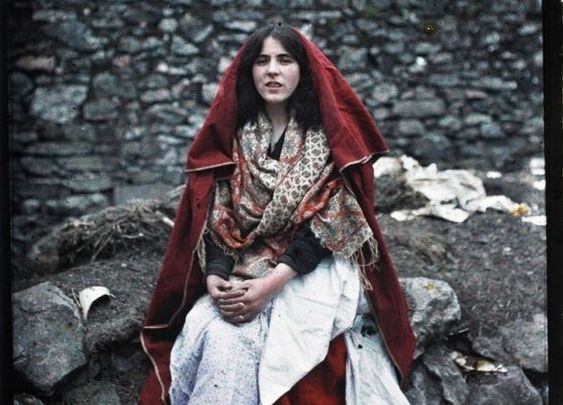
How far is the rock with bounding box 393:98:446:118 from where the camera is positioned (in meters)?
2.57

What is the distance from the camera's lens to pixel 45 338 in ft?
7.64

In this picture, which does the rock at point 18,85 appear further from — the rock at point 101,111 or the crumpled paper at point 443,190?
the crumpled paper at point 443,190

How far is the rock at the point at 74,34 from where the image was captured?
7.73 ft

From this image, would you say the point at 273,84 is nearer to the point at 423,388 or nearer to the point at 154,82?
the point at 154,82

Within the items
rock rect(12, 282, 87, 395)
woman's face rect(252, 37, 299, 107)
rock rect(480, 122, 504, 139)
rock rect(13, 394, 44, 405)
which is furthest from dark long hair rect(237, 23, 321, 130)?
rock rect(13, 394, 44, 405)

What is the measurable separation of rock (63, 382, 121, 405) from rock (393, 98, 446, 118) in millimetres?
1183

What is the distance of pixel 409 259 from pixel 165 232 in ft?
2.60

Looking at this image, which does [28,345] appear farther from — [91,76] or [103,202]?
[91,76]

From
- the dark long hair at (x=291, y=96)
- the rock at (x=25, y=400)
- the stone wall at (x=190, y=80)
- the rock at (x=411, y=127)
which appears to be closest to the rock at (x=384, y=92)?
the stone wall at (x=190, y=80)

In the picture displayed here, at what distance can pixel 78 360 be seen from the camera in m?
2.36

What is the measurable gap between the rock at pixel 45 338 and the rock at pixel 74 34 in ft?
2.28

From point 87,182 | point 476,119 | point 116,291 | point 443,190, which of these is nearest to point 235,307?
point 116,291

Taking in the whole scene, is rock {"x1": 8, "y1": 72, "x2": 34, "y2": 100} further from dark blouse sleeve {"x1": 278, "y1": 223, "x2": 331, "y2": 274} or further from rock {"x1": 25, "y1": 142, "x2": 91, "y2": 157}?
dark blouse sleeve {"x1": 278, "y1": 223, "x2": 331, "y2": 274}

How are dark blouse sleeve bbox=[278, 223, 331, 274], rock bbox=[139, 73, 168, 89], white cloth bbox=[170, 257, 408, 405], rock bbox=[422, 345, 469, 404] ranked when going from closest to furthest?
white cloth bbox=[170, 257, 408, 405], dark blouse sleeve bbox=[278, 223, 331, 274], rock bbox=[422, 345, 469, 404], rock bbox=[139, 73, 168, 89]
